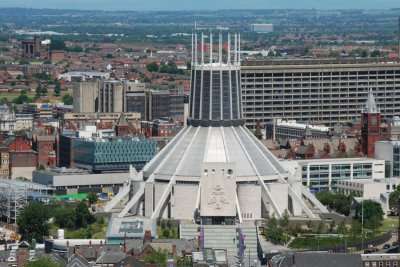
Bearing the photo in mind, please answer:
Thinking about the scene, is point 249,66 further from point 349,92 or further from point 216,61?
point 216,61

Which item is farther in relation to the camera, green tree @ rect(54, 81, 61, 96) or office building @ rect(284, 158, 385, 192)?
green tree @ rect(54, 81, 61, 96)

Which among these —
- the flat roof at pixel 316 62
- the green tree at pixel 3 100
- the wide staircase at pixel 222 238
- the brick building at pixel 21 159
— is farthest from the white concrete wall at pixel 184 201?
the green tree at pixel 3 100

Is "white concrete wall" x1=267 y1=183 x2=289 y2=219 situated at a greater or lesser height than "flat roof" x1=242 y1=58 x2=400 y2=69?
lesser

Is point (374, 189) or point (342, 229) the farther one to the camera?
point (374, 189)

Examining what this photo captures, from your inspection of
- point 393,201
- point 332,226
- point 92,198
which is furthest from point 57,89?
point 332,226

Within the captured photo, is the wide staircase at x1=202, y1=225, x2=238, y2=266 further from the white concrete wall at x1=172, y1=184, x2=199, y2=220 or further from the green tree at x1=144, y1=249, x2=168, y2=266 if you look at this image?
the white concrete wall at x1=172, y1=184, x2=199, y2=220

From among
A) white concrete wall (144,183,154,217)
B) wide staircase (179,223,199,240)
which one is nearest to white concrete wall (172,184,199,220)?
white concrete wall (144,183,154,217)

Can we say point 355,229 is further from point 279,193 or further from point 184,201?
point 184,201
